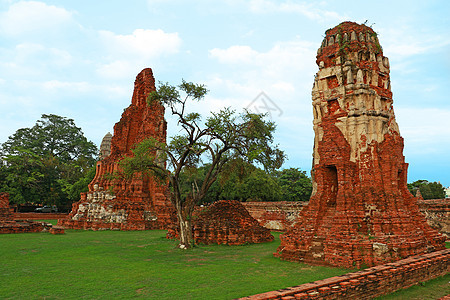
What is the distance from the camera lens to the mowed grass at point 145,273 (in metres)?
5.89

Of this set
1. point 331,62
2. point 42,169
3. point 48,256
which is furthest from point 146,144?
point 42,169

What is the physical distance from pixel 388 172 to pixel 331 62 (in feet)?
13.0

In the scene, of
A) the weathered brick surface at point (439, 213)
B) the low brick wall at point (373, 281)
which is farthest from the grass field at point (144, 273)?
the weathered brick surface at point (439, 213)

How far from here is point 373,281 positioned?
5.93 m

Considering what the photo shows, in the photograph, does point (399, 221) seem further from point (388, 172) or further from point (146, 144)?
point (146, 144)

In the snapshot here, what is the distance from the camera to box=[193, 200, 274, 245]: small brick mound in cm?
1356

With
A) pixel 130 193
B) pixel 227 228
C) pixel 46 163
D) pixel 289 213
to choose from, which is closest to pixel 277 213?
pixel 289 213

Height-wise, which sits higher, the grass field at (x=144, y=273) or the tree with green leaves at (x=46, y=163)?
the tree with green leaves at (x=46, y=163)

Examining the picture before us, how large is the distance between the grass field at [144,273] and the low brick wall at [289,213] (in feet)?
27.1

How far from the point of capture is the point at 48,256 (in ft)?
32.9

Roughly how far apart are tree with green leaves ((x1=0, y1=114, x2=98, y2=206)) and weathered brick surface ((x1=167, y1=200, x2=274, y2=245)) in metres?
23.1

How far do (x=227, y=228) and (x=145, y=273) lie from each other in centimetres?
637

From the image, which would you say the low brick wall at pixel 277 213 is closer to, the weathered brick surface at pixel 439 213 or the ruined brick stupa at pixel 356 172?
the weathered brick surface at pixel 439 213

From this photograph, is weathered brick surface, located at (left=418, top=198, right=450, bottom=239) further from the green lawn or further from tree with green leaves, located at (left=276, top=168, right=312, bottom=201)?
tree with green leaves, located at (left=276, top=168, right=312, bottom=201)
